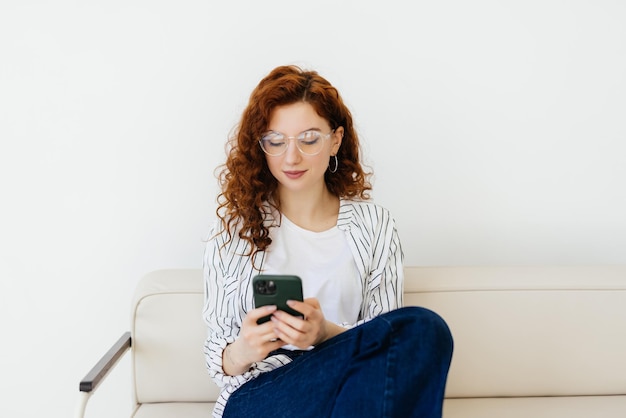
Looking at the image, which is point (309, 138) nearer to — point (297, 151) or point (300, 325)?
point (297, 151)

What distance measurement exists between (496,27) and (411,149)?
0.46 metres

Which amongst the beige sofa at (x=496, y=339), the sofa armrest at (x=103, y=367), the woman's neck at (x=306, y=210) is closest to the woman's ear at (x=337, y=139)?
the woman's neck at (x=306, y=210)

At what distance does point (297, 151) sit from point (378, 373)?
55cm

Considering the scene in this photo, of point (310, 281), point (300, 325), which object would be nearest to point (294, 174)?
point (310, 281)

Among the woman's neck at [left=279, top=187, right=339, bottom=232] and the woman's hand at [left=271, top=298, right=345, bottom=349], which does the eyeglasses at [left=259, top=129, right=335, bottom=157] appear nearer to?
the woman's neck at [left=279, top=187, right=339, bottom=232]

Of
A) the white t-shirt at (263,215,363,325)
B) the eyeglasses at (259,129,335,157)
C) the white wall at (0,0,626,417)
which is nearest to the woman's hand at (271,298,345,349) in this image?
the white t-shirt at (263,215,363,325)

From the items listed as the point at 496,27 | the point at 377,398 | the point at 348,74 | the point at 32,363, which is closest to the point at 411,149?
the point at 348,74

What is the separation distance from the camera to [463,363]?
1871mm

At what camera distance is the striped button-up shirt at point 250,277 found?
1631 millimetres

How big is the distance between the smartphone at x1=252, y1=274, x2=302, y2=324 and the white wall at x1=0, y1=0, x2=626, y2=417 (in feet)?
2.51

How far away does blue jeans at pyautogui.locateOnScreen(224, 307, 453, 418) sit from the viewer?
1.35m

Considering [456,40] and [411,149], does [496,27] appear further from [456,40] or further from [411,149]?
[411,149]

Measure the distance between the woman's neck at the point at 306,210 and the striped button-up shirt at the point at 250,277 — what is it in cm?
5

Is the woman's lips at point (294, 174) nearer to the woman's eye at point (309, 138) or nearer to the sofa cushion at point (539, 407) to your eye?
the woman's eye at point (309, 138)
